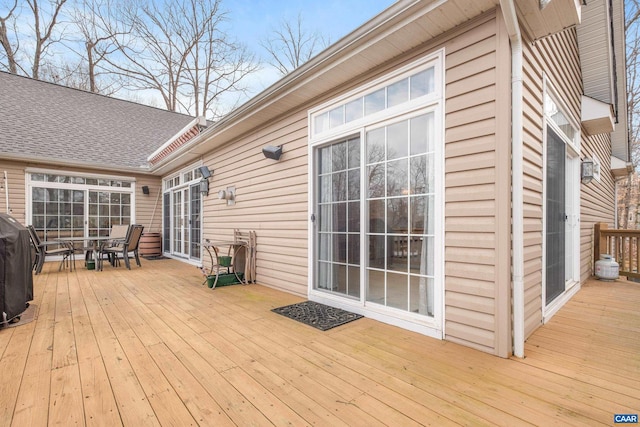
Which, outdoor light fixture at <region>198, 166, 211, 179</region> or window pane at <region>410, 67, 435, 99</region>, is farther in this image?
outdoor light fixture at <region>198, 166, 211, 179</region>

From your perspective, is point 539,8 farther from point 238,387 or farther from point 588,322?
point 238,387

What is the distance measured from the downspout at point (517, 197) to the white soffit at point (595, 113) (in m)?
3.31

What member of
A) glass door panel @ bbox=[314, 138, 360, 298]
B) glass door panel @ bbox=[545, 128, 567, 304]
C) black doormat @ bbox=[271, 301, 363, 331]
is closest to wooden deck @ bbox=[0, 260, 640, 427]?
black doormat @ bbox=[271, 301, 363, 331]

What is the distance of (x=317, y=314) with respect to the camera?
325 centimetres

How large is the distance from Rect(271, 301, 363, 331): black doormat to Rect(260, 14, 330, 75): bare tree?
11.1 metres

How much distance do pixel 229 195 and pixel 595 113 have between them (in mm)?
5886

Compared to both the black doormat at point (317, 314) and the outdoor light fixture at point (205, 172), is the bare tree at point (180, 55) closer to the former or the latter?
the outdoor light fixture at point (205, 172)

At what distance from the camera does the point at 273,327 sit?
2.88 m

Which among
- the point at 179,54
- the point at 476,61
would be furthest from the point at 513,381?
the point at 179,54

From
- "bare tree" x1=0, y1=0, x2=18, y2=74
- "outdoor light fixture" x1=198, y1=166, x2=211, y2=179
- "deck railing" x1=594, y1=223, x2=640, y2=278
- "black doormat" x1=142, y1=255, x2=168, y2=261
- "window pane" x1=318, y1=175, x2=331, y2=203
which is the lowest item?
"black doormat" x1=142, y1=255, x2=168, y2=261

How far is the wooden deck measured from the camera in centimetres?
158

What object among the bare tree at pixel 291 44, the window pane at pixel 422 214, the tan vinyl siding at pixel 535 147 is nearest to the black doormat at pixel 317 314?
the window pane at pixel 422 214

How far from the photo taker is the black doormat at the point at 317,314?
297cm

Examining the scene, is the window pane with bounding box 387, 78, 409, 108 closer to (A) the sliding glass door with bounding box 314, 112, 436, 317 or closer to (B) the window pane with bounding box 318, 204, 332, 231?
(A) the sliding glass door with bounding box 314, 112, 436, 317
